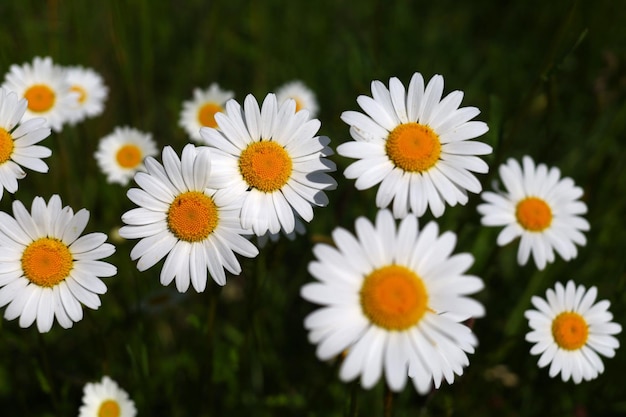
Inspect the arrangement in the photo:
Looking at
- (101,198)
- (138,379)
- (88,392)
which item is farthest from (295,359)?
(101,198)

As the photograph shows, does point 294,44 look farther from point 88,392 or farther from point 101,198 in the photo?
point 88,392

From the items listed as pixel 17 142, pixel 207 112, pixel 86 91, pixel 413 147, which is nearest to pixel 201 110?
pixel 207 112

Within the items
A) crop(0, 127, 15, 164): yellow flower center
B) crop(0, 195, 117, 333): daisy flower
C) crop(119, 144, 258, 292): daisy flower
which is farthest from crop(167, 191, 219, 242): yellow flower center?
crop(0, 127, 15, 164): yellow flower center

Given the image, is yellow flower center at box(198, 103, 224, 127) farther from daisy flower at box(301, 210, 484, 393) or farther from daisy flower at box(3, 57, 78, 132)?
daisy flower at box(301, 210, 484, 393)

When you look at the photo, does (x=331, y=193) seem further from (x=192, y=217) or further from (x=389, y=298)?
(x=389, y=298)

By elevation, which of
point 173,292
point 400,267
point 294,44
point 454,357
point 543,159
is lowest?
point 454,357

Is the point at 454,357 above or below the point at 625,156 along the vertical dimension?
below

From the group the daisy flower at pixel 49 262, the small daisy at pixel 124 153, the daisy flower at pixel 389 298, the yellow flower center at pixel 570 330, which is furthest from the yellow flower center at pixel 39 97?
the yellow flower center at pixel 570 330
